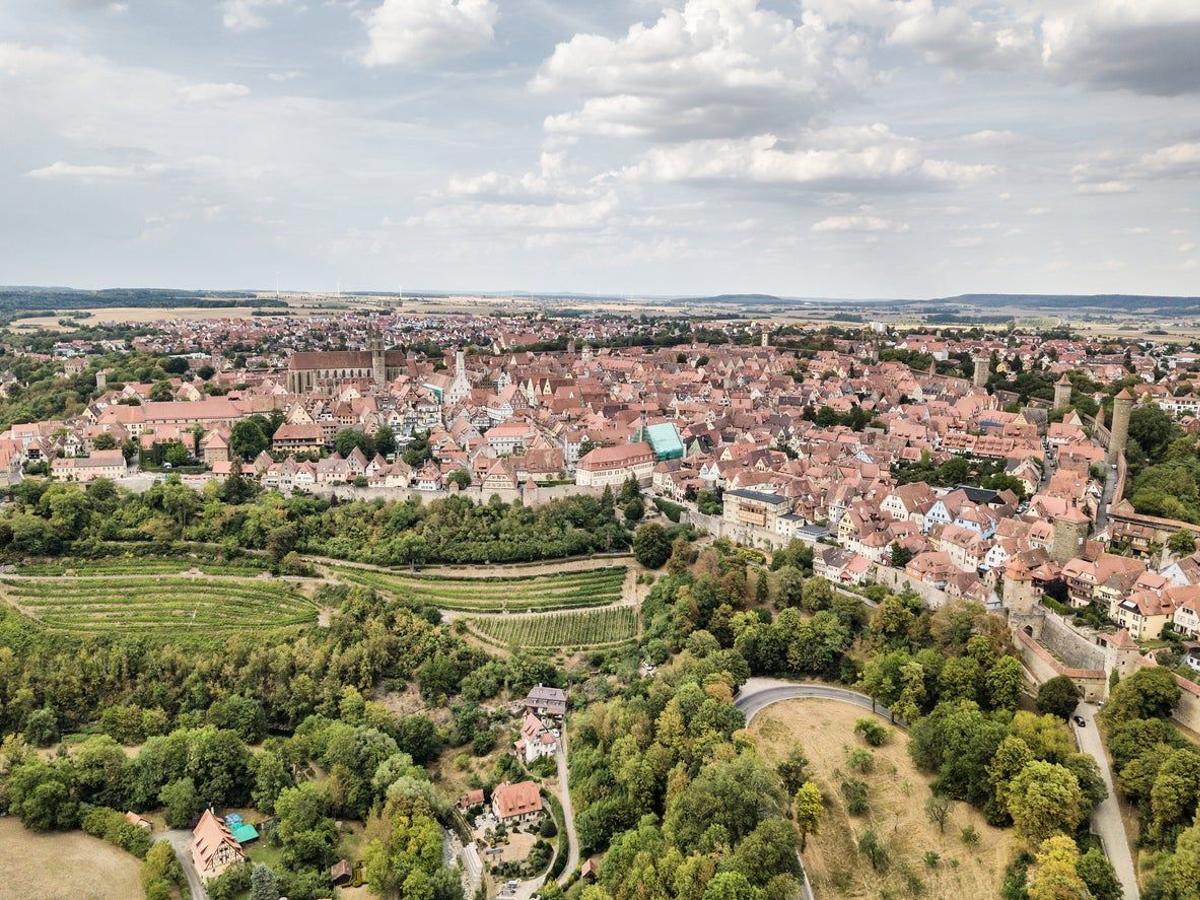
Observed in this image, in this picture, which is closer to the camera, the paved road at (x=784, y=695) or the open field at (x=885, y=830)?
the open field at (x=885, y=830)

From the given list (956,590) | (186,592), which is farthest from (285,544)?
(956,590)

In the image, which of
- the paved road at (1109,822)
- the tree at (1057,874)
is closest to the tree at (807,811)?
the tree at (1057,874)

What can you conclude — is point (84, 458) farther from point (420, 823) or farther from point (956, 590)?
point (956, 590)

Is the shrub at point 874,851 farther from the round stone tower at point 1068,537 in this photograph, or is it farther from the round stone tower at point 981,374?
the round stone tower at point 981,374

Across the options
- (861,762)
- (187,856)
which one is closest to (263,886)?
(187,856)

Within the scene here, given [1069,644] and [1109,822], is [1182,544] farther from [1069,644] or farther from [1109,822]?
[1109,822]

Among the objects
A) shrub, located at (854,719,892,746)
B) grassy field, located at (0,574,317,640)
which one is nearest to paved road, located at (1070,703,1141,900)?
shrub, located at (854,719,892,746)
